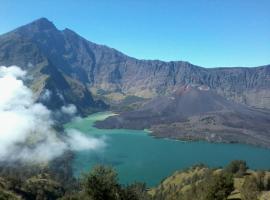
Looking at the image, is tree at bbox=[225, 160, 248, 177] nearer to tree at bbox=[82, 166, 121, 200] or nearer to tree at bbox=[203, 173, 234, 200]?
tree at bbox=[203, 173, 234, 200]

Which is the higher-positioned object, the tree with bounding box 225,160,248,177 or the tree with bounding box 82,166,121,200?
the tree with bounding box 82,166,121,200

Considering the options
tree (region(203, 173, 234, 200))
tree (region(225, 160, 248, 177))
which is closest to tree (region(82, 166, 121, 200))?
tree (region(203, 173, 234, 200))

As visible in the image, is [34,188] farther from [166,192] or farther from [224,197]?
[224,197]

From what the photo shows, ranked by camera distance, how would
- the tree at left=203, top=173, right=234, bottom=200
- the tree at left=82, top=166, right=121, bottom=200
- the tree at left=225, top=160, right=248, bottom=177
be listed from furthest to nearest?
the tree at left=225, top=160, right=248, bottom=177
the tree at left=203, top=173, right=234, bottom=200
the tree at left=82, top=166, right=121, bottom=200

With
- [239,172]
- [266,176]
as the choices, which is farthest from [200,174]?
[266,176]

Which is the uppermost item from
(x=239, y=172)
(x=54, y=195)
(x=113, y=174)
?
(x=113, y=174)

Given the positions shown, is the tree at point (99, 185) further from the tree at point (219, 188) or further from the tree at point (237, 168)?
the tree at point (237, 168)

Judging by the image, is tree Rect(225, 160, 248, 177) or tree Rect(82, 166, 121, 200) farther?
tree Rect(225, 160, 248, 177)

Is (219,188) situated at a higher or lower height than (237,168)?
higher

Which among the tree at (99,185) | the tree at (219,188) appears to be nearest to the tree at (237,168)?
the tree at (219,188)

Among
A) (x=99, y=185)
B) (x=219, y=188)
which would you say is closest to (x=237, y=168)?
(x=219, y=188)

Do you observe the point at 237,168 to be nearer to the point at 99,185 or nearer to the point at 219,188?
the point at 219,188

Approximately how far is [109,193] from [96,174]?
5096mm

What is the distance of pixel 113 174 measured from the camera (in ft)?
265
